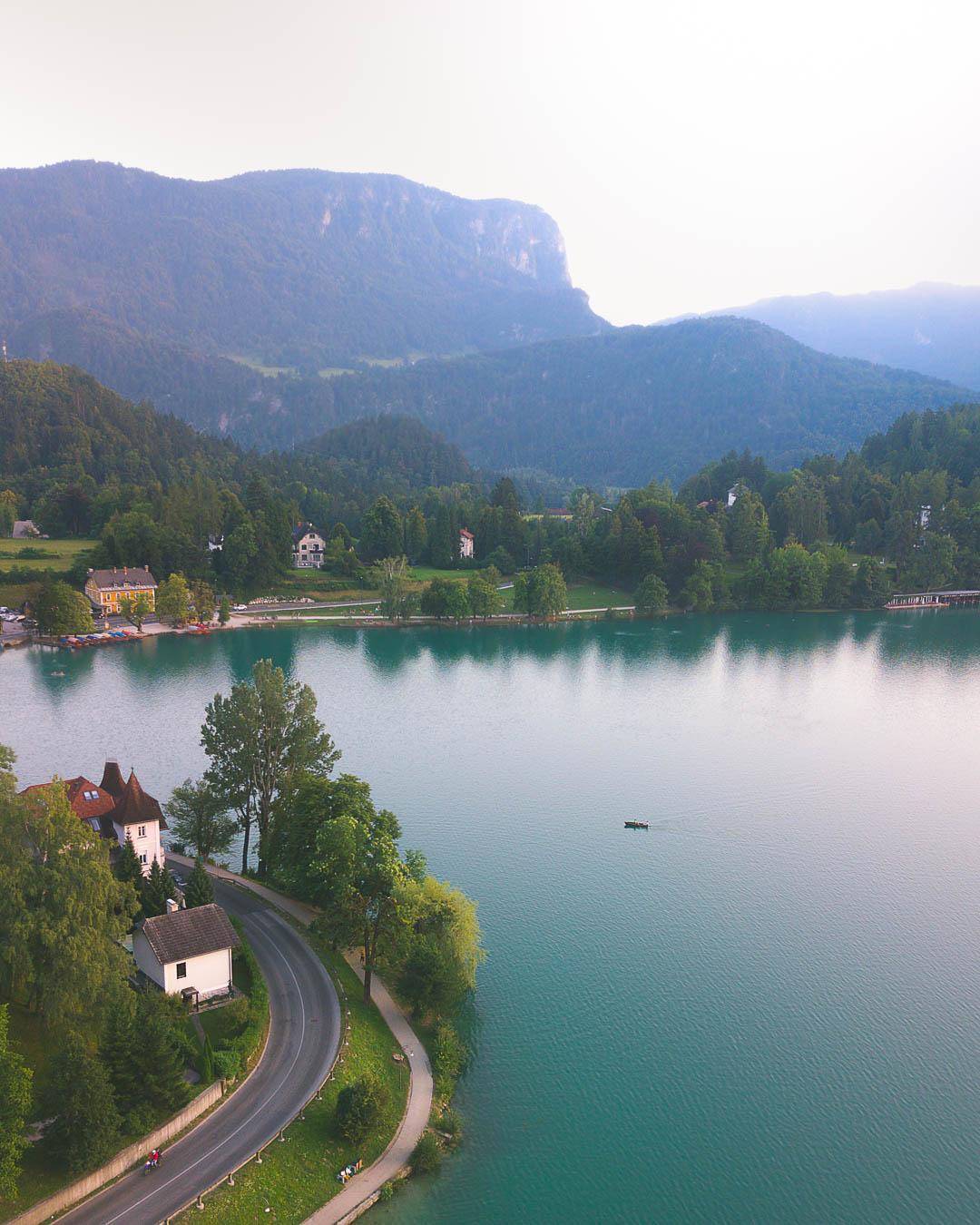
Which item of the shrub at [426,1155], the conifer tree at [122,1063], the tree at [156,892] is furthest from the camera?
the tree at [156,892]

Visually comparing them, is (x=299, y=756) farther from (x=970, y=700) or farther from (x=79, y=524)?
(x=79, y=524)

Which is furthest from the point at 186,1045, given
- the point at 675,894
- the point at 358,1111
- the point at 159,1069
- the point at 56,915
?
the point at 675,894

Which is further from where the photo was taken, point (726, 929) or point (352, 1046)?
point (726, 929)

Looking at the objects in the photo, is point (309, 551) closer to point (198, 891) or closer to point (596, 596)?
point (596, 596)

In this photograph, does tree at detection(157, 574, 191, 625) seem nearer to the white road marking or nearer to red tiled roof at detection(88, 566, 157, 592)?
red tiled roof at detection(88, 566, 157, 592)

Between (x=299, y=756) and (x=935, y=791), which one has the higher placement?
(x=299, y=756)

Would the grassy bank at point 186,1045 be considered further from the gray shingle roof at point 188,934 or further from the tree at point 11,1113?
the gray shingle roof at point 188,934

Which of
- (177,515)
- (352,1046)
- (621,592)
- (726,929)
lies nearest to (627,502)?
(621,592)

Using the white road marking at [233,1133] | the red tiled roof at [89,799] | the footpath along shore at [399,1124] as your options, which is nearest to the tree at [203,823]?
the red tiled roof at [89,799]
